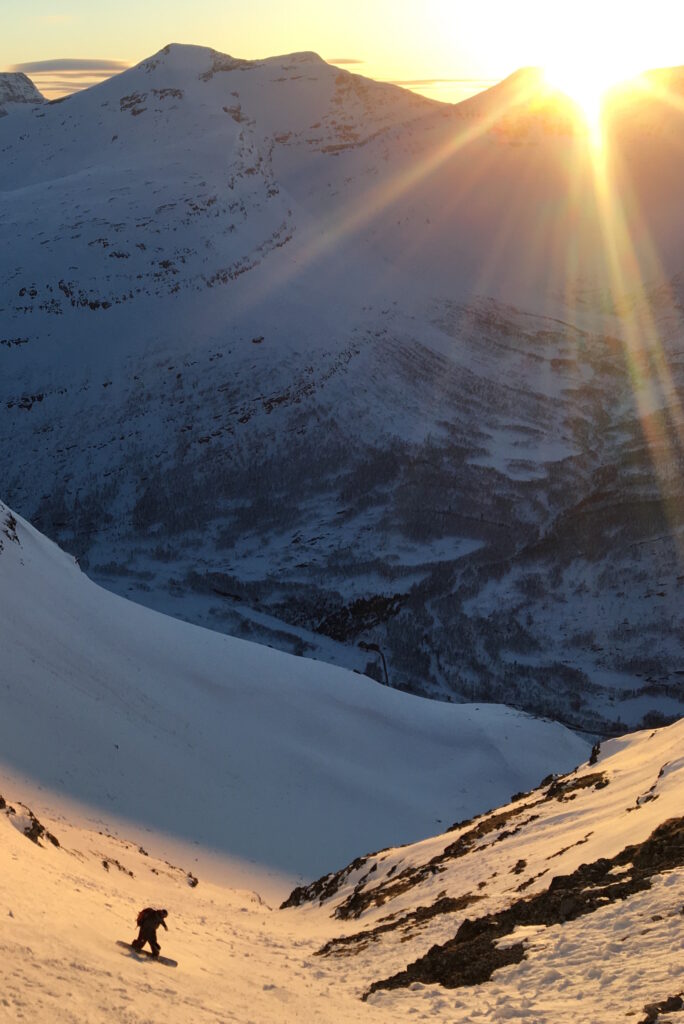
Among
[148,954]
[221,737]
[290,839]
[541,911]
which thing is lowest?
[148,954]

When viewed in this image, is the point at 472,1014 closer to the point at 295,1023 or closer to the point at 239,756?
the point at 295,1023

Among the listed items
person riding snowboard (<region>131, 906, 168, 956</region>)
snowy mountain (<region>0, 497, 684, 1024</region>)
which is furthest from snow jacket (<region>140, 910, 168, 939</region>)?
snowy mountain (<region>0, 497, 684, 1024</region>)

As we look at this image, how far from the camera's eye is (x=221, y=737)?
165ft

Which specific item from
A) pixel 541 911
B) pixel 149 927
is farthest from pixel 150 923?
pixel 541 911

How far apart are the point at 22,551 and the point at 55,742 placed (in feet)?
46.6

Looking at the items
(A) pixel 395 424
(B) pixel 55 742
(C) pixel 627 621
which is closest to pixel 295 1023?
(B) pixel 55 742

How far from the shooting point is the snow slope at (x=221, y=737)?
1678 inches

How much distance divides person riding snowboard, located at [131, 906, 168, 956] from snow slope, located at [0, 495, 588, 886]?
1811cm

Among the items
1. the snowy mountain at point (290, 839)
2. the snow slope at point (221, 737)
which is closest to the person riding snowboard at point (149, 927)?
the snowy mountain at point (290, 839)

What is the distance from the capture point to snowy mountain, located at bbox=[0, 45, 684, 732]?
4417 inches

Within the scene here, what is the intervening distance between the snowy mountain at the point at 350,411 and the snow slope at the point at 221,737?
133 feet

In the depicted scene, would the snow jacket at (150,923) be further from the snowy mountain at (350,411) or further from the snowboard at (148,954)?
the snowy mountain at (350,411)

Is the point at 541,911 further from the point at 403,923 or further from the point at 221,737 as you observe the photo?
the point at 221,737

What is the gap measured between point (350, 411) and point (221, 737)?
302ft
